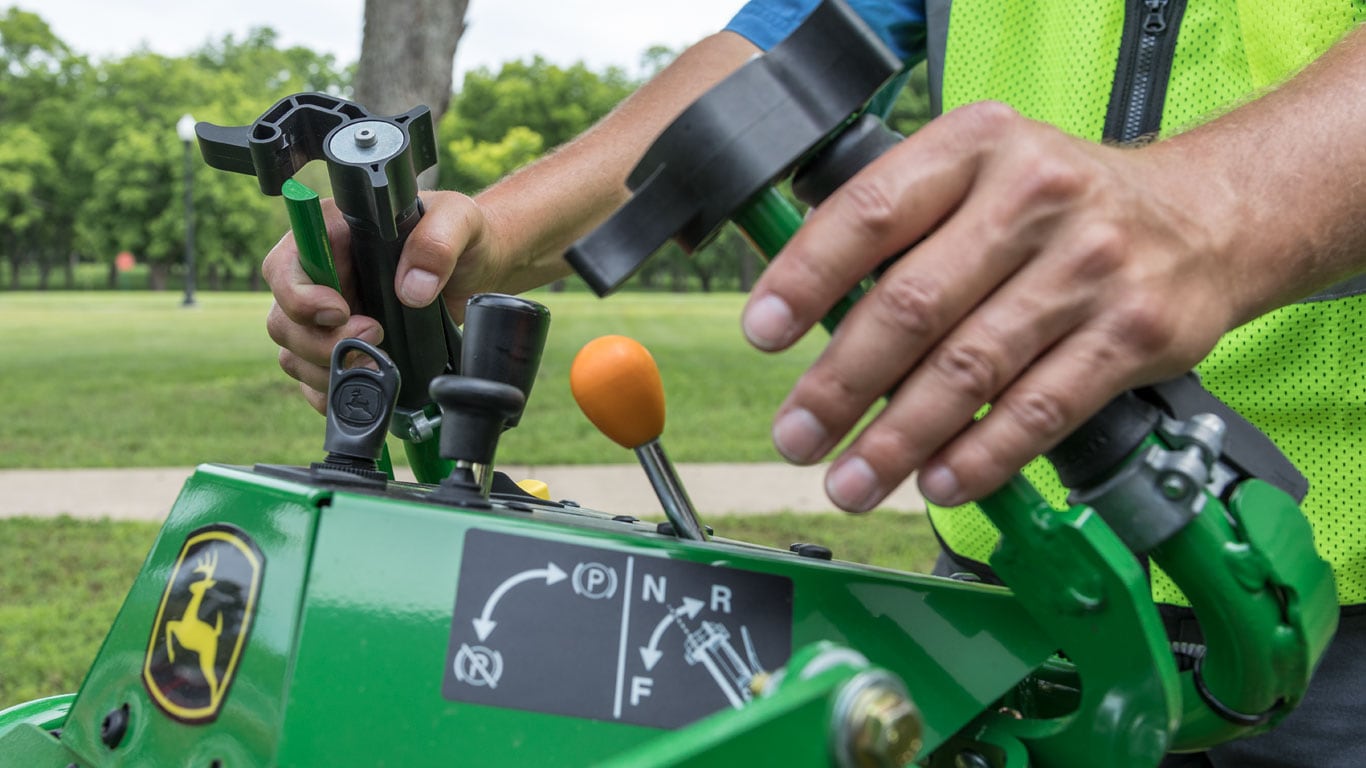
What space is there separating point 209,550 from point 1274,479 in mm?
802

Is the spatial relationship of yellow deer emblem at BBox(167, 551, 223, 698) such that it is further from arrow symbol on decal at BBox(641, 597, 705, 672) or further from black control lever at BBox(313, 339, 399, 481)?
arrow symbol on decal at BBox(641, 597, 705, 672)

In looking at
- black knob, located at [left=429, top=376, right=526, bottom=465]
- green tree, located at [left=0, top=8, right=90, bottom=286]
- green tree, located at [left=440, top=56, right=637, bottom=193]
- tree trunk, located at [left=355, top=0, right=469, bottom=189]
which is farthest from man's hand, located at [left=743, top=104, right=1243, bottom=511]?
green tree, located at [left=0, top=8, right=90, bottom=286]

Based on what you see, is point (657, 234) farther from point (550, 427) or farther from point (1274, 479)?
point (550, 427)

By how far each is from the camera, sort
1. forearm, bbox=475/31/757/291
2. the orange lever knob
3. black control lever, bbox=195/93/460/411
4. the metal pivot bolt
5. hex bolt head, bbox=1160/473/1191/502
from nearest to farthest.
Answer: the metal pivot bolt < hex bolt head, bbox=1160/473/1191/502 < the orange lever knob < black control lever, bbox=195/93/460/411 < forearm, bbox=475/31/757/291

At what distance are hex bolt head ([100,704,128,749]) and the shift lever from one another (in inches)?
17.4

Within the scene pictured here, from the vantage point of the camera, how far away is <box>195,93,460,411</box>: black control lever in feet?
3.88

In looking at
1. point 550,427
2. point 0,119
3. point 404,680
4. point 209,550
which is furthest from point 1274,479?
point 0,119

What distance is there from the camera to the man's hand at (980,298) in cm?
69

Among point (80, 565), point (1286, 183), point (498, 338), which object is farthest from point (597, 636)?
point (80, 565)

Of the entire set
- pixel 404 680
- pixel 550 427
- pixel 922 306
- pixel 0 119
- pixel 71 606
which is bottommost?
pixel 0 119

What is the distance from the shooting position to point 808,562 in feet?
2.86

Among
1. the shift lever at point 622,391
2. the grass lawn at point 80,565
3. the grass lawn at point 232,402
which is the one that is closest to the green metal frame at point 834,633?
the shift lever at point 622,391

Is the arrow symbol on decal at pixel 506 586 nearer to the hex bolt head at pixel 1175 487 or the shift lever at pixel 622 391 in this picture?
the shift lever at pixel 622 391

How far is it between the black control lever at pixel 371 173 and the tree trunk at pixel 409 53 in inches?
271
